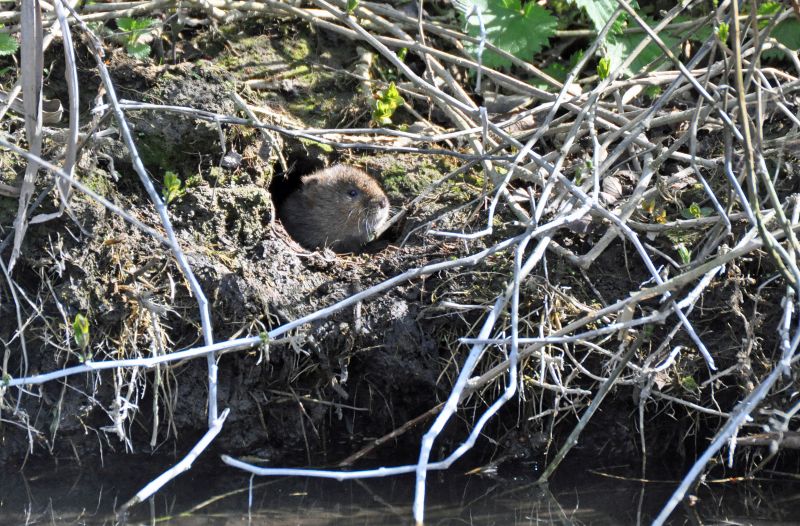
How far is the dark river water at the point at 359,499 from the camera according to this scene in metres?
3.55

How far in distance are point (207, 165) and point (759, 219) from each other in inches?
103

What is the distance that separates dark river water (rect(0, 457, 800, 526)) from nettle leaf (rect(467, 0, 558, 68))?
2.16 meters

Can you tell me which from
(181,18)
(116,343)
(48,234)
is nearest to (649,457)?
(116,343)

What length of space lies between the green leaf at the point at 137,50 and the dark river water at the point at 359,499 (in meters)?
1.89

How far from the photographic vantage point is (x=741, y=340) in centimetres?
396

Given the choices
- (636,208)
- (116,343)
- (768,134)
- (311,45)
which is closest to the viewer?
(116,343)

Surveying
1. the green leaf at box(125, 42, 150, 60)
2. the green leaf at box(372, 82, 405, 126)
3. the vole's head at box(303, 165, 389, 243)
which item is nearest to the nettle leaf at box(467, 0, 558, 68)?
the green leaf at box(372, 82, 405, 126)

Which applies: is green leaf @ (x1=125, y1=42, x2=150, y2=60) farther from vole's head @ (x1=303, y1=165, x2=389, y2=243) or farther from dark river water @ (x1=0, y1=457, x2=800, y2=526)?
dark river water @ (x1=0, y1=457, x2=800, y2=526)

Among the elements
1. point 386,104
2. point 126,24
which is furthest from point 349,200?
point 126,24

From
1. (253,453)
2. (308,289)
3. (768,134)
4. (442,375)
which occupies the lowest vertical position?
(253,453)

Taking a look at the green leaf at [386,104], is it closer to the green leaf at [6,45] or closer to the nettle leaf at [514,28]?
the nettle leaf at [514,28]

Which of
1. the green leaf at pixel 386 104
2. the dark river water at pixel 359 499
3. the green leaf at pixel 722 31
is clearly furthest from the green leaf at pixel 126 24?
the green leaf at pixel 722 31

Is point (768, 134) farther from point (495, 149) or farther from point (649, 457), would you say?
point (649, 457)

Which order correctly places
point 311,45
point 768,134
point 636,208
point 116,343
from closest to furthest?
point 116,343 < point 636,208 < point 768,134 < point 311,45
